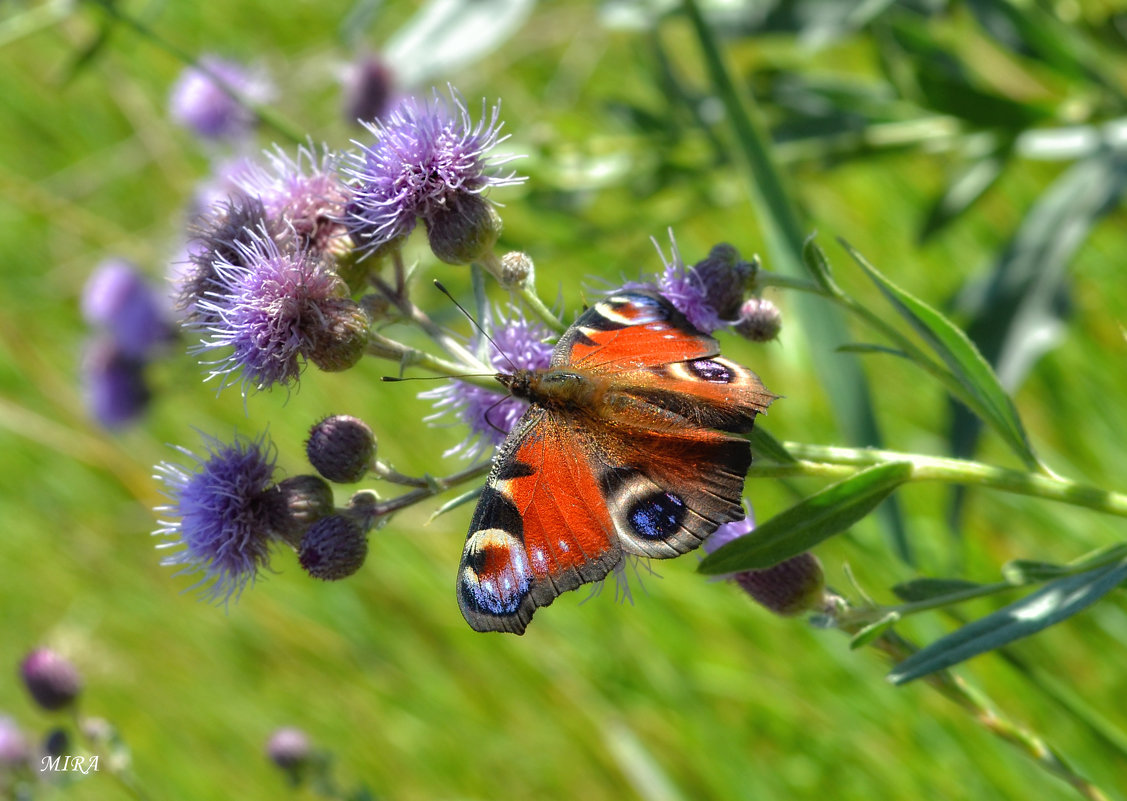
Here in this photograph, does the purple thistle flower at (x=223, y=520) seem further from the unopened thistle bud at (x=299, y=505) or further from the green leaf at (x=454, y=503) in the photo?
the green leaf at (x=454, y=503)

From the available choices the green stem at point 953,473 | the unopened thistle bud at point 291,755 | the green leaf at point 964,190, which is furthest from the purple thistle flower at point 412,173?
the green leaf at point 964,190

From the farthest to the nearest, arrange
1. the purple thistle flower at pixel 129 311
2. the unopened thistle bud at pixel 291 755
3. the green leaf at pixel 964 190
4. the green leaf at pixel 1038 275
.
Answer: the purple thistle flower at pixel 129 311 → the green leaf at pixel 964 190 → the green leaf at pixel 1038 275 → the unopened thistle bud at pixel 291 755

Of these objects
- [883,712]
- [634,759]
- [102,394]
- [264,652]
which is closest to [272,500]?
[634,759]

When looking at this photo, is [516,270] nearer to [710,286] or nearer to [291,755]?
[710,286]

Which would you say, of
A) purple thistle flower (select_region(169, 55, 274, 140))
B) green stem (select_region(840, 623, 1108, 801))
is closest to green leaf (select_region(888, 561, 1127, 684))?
green stem (select_region(840, 623, 1108, 801))

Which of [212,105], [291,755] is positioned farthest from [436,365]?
[212,105]

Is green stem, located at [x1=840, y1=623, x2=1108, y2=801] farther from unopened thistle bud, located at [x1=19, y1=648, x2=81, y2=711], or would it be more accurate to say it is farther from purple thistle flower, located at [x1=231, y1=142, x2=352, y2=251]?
unopened thistle bud, located at [x1=19, y1=648, x2=81, y2=711]
